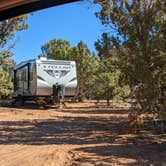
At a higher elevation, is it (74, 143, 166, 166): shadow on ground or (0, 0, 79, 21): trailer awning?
(0, 0, 79, 21): trailer awning

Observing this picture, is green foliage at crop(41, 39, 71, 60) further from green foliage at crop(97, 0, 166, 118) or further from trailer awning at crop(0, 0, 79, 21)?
trailer awning at crop(0, 0, 79, 21)

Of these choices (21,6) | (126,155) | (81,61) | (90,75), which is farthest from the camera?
(81,61)

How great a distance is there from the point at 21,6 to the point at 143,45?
11449 mm

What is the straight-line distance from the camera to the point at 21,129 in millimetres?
15250

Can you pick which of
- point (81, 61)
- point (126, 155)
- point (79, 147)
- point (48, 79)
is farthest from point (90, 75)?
point (126, 155)

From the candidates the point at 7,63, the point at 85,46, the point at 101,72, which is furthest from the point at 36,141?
the point at 85,46

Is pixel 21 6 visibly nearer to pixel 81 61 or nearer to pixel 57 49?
pixel 81 61

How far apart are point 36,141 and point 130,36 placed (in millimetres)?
5074

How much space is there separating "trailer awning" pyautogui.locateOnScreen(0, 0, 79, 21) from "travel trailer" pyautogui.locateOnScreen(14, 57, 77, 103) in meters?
24.0

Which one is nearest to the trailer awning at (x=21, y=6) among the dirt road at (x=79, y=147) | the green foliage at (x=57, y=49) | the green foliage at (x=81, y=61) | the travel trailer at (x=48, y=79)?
the dirt road at (x=79, y=147)

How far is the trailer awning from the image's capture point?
2.47 m

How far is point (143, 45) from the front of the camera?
13797 mm

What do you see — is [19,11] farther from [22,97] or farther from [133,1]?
[22,97]

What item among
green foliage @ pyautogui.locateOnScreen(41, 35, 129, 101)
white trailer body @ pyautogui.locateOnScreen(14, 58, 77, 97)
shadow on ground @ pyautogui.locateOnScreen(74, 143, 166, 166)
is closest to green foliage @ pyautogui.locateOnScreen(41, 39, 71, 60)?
green foliage @ pyautogui.locateOnScreen(41, 35, 129, 101)
